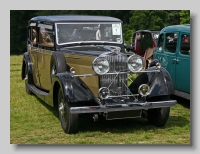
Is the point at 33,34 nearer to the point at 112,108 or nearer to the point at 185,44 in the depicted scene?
the point at 185,44

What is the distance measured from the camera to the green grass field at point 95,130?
5793mm

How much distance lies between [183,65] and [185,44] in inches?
17.6

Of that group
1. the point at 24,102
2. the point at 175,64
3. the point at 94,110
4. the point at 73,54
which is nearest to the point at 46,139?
the point at 94,110

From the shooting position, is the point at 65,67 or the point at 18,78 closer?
the point at 65,67

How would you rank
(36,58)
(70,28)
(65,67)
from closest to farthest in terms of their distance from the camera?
(65,67), (70,28), (36,58)

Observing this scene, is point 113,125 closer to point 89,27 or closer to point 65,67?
point 65,67

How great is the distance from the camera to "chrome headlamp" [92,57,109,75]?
5.95m

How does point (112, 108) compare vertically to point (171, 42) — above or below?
below

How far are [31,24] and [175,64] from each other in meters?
3.53

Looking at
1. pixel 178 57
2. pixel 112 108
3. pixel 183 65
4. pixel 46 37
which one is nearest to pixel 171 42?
pixel 178 57

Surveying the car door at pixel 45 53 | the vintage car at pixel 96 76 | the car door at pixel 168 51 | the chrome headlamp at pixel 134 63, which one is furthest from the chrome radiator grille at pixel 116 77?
the car door at pixel 168 51

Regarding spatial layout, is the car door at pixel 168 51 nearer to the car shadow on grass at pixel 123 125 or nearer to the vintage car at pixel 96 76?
the vintage car at pixel 96 76

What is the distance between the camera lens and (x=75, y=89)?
5949mm

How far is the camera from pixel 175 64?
8.38 m
